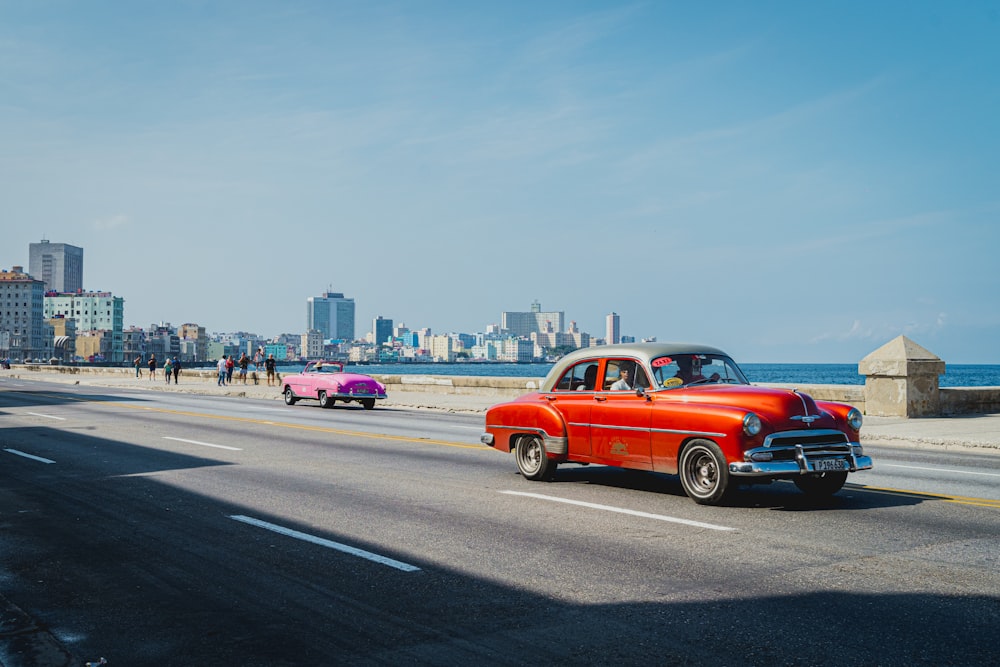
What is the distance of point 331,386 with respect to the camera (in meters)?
29.1

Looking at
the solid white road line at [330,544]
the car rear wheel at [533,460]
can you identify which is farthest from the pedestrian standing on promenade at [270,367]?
the solid white road line at [330,544]

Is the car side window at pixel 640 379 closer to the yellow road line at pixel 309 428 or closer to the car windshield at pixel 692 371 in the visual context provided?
the car windshield at pixel 692 371

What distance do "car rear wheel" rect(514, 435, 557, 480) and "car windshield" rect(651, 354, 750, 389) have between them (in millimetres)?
1932

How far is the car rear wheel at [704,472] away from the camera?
918 cm

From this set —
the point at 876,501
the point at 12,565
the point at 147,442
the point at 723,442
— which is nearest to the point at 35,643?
the point at 12,565

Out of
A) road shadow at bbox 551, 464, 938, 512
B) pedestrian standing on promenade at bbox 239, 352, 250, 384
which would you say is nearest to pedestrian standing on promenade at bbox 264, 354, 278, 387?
pedestrian standing on promenade at bbox 239, 352, 250, 384

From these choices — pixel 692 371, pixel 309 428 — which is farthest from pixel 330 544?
pixel 309 428

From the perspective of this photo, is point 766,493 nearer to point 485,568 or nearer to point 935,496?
point 935,496

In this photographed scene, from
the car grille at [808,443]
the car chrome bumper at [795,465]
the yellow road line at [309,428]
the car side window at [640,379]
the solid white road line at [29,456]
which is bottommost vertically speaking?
the solid white road line at [29,456]

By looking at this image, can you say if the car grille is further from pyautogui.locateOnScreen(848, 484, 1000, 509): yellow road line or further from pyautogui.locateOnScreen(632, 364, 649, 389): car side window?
pyautogui.locateOnScreen(632, 364, 649, 389): car side window

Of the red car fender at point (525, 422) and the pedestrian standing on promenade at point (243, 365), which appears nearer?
the red car fender at point (525, 422)

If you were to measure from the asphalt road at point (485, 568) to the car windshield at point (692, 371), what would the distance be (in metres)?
1.33

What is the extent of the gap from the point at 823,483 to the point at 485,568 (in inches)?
189

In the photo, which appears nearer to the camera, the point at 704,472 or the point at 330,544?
the point at 330,544
